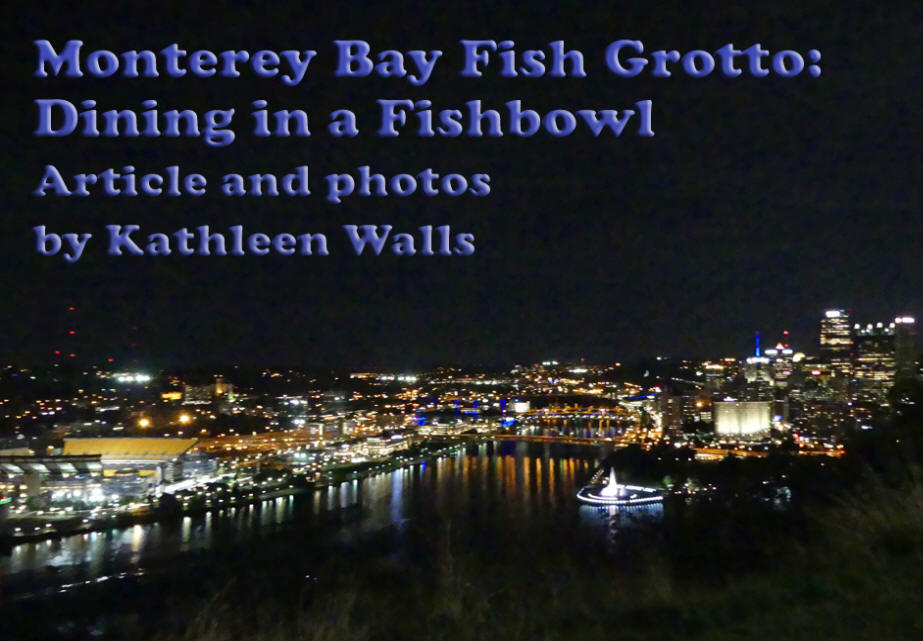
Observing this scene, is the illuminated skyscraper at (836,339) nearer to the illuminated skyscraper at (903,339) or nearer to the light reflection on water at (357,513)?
the illuminated skyscraper at (903,339)

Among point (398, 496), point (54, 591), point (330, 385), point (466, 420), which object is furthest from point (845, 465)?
point (330, 385)

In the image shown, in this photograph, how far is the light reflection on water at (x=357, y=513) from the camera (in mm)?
4520

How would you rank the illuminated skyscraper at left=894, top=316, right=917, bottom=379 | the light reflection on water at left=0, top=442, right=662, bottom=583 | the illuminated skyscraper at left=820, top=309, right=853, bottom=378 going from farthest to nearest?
the illuminated skyscraper at left=820, top=309, right=853, bottom=378 < the illuminated skyscraper at left=894, top=316, right=917, bottom=379 < the light reflection on water at left=0, top=442, right=662, bottom=583

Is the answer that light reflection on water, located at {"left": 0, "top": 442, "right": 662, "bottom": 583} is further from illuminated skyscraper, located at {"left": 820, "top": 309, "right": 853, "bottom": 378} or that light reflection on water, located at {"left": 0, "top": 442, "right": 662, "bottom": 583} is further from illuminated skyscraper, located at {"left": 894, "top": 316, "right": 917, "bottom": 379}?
illuminated skyscraper, located at {"left": 820, "top": 309, "right": 853, "bottom": 378}

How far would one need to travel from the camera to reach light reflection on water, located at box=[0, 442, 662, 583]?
4.52 metres

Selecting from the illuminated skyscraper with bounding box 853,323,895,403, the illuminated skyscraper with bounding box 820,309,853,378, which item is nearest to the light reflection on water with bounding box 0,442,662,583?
the illuminated skyscraper with bounding box 853,323,895,403

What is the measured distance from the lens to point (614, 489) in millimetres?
7297

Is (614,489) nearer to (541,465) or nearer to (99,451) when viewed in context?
(541,465)

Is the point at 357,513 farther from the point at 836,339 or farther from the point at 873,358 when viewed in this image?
the point at 836,339

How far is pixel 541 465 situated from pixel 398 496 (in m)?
3.98

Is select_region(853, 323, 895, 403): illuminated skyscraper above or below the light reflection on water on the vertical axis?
above

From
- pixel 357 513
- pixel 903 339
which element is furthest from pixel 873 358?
pixel 357 513

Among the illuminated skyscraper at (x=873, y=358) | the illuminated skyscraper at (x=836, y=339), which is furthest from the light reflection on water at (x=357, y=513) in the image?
the illuminated skyscraper at (x=836, y=339)

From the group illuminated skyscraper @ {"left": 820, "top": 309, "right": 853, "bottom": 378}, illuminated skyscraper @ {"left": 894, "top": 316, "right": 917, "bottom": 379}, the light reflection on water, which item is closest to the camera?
the light reflection on water
